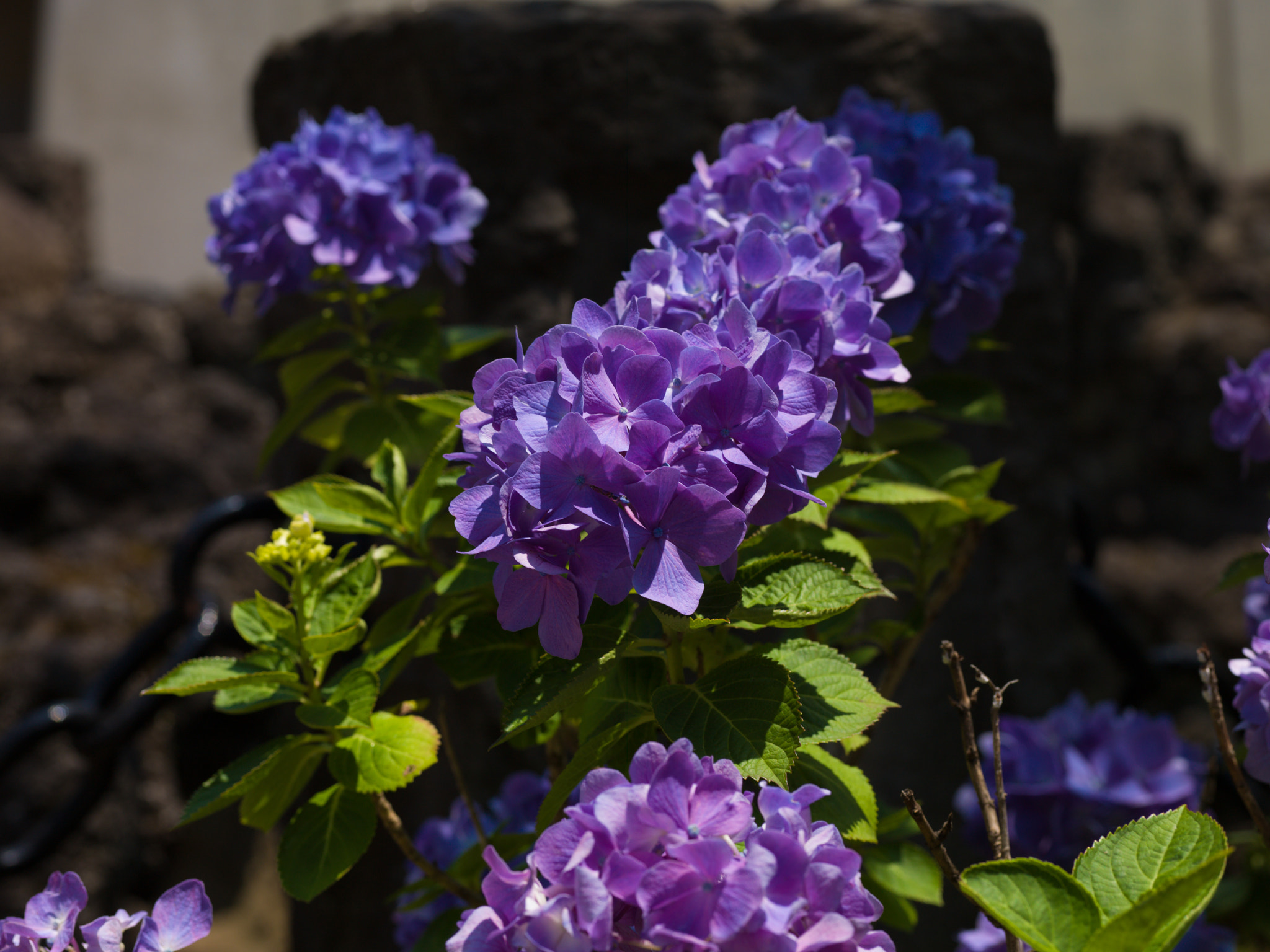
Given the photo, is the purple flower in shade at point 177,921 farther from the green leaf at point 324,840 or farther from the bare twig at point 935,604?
the bare twig at point 935,604

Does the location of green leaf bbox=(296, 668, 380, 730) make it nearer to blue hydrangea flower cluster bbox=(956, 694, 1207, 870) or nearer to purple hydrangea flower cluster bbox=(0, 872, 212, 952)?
purple hydrangea flower cluster bbox=(0, 872, 212, 952)

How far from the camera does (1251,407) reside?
0.94 m

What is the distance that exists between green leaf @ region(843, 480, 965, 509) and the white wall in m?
3.75

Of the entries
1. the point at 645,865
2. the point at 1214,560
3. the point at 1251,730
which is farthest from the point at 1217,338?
the point at 645,865

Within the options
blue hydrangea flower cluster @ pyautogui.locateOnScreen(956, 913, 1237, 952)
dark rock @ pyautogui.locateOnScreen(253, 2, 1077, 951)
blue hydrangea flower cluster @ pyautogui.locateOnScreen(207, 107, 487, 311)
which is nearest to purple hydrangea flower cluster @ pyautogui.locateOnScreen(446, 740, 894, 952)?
blue hydrangea flower cluster @ pyautogui.locateOnScreen(956, 913, 1237, 952)

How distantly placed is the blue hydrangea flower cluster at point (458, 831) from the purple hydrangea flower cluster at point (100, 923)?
39 cm

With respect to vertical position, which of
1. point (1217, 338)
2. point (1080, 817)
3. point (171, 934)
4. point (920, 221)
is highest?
point (920, 221)

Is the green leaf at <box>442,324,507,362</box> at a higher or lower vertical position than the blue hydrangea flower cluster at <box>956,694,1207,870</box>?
higher

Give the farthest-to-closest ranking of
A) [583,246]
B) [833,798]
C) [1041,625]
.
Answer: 1. [1041,625]
2. [583,246]
3. [833,798]

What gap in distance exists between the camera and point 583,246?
4.77ft

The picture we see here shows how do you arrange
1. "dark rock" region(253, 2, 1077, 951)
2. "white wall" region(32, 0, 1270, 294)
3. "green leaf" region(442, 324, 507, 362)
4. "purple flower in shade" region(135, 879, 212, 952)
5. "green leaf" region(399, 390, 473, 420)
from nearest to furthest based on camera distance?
"purple flower in shade" region(135, 879, 212, 952) → "green leaf" region(399, 390, 473, 420) → "green leaf" region(442, 324, 507, 362) → "dark rock" region(253, 2, 1077, 951) → "white wall" region(32, 0, 1270, 294)

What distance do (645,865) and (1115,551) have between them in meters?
3.14

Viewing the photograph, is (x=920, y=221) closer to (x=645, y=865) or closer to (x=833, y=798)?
(x=833, y=798)

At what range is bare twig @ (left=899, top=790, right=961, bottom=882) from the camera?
1.71 feet
